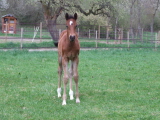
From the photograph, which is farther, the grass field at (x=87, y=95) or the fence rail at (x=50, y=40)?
the fence rail at (x=50, y=40)

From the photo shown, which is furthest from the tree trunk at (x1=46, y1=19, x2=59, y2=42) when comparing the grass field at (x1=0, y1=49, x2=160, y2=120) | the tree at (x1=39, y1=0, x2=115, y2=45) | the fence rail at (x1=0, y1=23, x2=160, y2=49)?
the grass field at (x1=0, y1=49, x2=160, y2=120)

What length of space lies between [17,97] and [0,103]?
2.33ft

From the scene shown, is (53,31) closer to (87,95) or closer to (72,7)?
(72,7)

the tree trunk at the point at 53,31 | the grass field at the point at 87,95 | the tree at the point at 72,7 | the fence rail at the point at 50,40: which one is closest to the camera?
the grass field at the point at 87,95

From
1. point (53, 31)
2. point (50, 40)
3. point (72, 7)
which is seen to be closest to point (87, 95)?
point (53, 31)

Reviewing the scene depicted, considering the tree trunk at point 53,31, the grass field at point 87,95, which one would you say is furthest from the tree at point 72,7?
the grass field at point 87,95

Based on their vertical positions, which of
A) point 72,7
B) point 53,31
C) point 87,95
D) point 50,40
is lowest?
point 87,95

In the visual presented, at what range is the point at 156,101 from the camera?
742 centimetres

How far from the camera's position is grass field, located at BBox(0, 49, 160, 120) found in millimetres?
6184

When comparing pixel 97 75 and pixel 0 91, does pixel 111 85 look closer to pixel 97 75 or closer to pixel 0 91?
pixel 97 75

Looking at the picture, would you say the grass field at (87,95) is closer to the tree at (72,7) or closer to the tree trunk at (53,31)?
the tree trunk at (53,31)

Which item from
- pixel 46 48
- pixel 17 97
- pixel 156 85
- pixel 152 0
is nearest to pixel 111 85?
pixel 156 85

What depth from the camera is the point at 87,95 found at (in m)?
8.18

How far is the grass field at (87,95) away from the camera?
6184 millimetres
